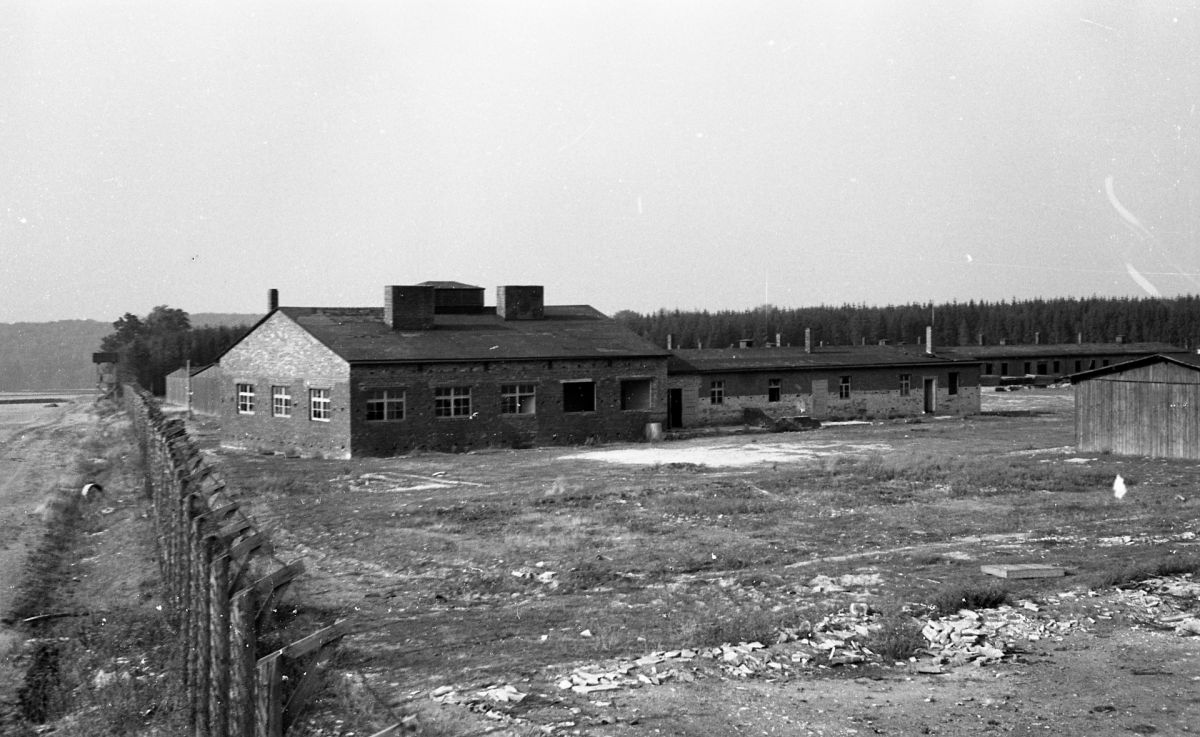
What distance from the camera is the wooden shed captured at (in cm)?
2981

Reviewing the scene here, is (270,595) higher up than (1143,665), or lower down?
higher up

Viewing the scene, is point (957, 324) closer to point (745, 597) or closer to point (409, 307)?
point (409, 307)

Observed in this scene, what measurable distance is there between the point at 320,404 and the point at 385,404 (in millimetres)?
2441

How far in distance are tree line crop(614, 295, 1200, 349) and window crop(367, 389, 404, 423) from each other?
3160 inches

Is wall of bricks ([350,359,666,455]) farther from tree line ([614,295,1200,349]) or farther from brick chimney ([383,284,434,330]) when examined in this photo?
tree line ([614,295,1200,349])

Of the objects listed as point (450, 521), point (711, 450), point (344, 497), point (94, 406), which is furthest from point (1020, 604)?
point (94, 406)

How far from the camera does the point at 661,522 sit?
2003 centimetres

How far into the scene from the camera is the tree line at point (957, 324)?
128 meters

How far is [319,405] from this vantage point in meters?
36.5

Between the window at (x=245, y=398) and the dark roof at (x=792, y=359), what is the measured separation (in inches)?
632

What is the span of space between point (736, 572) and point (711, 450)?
2017 cm

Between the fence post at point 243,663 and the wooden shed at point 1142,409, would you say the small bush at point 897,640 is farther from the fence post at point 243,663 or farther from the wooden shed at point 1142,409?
the wooden shed at point 1142,409

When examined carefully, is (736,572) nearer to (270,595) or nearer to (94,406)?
(270,595)

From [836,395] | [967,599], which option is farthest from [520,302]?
[967,599]
